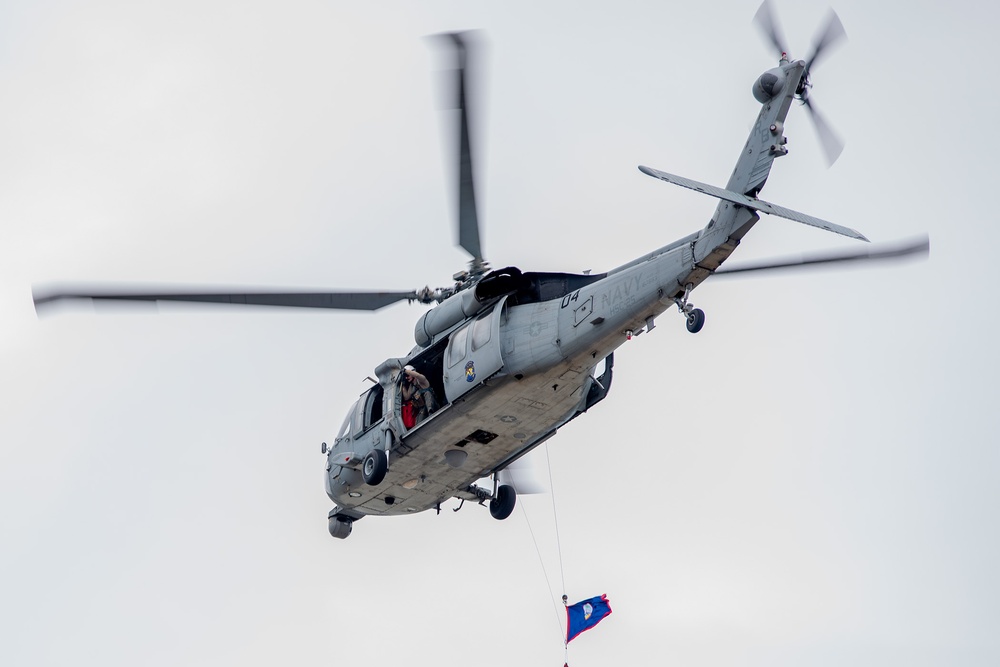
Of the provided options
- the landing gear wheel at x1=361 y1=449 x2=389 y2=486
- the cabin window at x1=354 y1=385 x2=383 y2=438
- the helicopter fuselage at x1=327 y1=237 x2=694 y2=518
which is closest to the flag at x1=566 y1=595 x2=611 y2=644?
the helicopter fuselage at x1=327 y1=237 x2=694 y2=518

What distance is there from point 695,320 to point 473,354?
4.42m

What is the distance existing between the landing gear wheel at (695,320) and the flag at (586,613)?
7.58m

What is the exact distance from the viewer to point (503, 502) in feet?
83.1

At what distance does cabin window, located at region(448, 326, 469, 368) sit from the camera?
72.8 feet

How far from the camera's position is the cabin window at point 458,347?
72.8 ft

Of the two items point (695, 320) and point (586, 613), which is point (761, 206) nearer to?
point (695, 320)

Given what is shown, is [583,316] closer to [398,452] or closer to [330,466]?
[398,452]

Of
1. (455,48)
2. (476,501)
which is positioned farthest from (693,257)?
(476,501)

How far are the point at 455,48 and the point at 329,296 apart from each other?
204 inches

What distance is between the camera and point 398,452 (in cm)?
2336

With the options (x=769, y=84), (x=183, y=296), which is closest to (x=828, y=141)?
(x=769, y=84)

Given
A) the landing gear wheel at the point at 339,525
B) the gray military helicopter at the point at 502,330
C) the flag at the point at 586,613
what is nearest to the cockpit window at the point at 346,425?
the gray military helicopter at the point at 502,330

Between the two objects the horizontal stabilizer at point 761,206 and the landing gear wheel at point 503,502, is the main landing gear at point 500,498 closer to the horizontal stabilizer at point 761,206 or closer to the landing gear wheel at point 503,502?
the landing gear wheel at point 503,502

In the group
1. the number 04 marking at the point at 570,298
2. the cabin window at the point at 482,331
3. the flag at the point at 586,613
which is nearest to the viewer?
the number 04 marking at the point at 570,298
